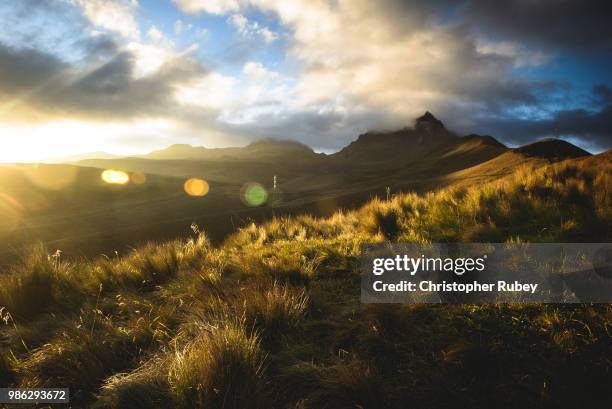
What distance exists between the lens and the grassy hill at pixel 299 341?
9.77 feet

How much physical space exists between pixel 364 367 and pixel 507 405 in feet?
3.57

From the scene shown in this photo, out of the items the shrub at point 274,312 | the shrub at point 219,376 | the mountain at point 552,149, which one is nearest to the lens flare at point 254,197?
the mountain at point 552,149

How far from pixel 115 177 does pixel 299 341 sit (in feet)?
252

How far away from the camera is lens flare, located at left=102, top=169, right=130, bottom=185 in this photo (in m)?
66.3

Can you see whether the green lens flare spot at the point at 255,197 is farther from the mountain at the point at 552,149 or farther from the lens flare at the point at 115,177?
the mountain at the point at 552,149

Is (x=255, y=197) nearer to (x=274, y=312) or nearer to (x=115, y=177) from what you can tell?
(x=115, y=177)

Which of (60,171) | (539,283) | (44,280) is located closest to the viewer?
(539,283)

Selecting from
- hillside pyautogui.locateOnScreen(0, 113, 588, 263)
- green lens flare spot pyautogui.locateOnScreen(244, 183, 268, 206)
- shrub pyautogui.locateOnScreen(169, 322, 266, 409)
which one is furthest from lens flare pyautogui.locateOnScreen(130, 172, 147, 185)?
shrub pyautogui.locateOnScreen(169, 322, 266, 409)

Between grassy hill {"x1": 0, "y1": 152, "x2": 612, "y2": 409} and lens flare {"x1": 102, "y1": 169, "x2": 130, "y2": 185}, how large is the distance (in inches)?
2598

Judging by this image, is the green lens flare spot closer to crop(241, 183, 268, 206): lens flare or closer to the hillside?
crop(241, 183, 268, 206): lens flare

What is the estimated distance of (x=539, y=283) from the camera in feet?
14.2

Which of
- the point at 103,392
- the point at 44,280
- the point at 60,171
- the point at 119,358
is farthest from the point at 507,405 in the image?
the point at 60,171

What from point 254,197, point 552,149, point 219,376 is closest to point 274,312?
point 219,376

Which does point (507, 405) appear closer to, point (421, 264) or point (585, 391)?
point (585, 391)
